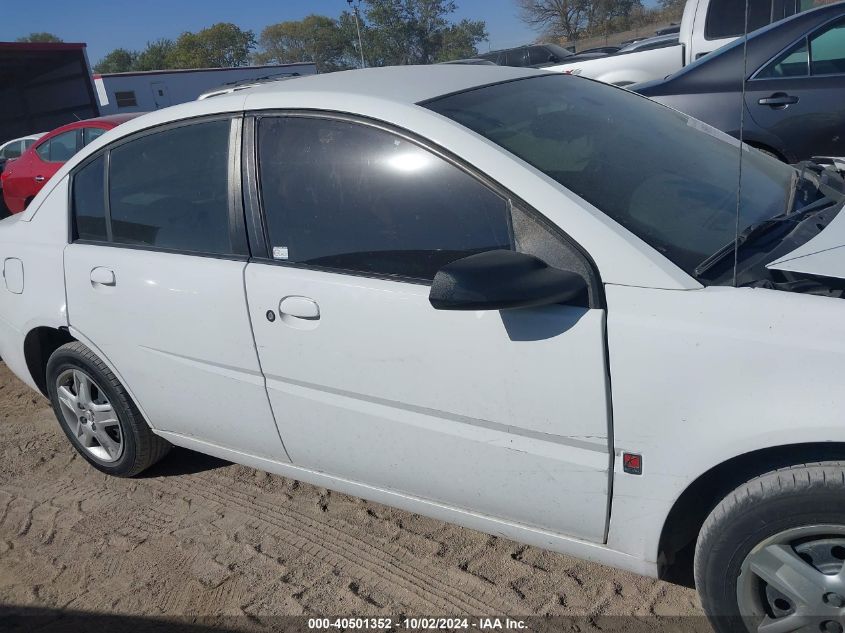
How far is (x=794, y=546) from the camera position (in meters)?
1.92

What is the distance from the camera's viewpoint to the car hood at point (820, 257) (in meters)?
1.93

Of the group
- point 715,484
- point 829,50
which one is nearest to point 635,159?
point 715,484

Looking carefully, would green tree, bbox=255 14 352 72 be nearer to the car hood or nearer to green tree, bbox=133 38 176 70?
green tree, bbox=133 38 176 70

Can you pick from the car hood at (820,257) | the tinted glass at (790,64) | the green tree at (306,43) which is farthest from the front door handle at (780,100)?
the green tree at (306,43)

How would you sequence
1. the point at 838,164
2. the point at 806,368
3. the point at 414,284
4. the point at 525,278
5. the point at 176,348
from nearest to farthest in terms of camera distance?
the point at 806,368
the point at 525,278
the point at 414,284
the point at 176,348
the point at 838,164

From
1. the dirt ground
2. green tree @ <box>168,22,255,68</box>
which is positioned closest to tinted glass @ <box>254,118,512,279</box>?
the dirt ground

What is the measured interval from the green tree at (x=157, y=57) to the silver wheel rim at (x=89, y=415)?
63.3 m

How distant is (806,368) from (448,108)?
133cm

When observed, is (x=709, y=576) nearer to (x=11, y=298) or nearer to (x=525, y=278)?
(x=525, y=278)

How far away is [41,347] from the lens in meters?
3.72

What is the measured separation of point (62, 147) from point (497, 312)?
9408 millimetres

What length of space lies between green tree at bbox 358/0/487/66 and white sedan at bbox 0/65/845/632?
26.0 metres

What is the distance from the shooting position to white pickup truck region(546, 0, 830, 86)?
773cm

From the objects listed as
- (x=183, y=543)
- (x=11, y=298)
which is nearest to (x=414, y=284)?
(x=183, y=543)
